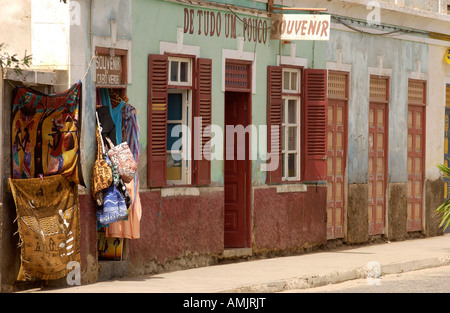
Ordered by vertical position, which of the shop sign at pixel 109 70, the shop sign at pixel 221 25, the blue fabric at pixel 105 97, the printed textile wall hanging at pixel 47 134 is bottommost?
the printed textile wall hanging at pixel 47 134

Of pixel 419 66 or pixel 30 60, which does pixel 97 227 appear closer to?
pixel 30 60

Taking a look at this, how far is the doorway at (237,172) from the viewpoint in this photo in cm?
1667

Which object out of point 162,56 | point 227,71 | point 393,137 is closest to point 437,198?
point 393,137

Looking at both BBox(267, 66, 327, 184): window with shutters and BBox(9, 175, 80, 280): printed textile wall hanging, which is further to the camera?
BBox(267, 66, 327, 184): window with shutters

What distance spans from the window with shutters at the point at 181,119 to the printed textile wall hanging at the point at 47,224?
6.48ft

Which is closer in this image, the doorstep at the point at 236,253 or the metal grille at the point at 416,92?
the doorstep at the point at 236,253

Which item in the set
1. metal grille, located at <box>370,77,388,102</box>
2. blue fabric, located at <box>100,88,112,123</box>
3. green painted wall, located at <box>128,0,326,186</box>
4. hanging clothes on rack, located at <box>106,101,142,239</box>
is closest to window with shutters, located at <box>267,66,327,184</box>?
green painted wall, located at <box>128,0,326,186</box>

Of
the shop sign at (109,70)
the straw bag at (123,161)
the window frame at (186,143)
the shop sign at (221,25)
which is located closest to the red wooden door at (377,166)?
the shop sign at (221,25)

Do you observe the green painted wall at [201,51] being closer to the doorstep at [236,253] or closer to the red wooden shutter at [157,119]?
the red wooden shutter at [157,119]

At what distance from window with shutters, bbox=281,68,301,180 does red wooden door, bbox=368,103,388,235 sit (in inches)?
92.5

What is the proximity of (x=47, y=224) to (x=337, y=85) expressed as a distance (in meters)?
7.33

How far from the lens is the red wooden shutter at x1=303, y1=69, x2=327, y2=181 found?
17906 mm

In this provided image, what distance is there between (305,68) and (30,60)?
5851mm

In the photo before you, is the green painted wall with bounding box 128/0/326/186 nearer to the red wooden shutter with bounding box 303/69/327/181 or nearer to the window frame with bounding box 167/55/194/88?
the window frame with bounding box 167/55/194/88
